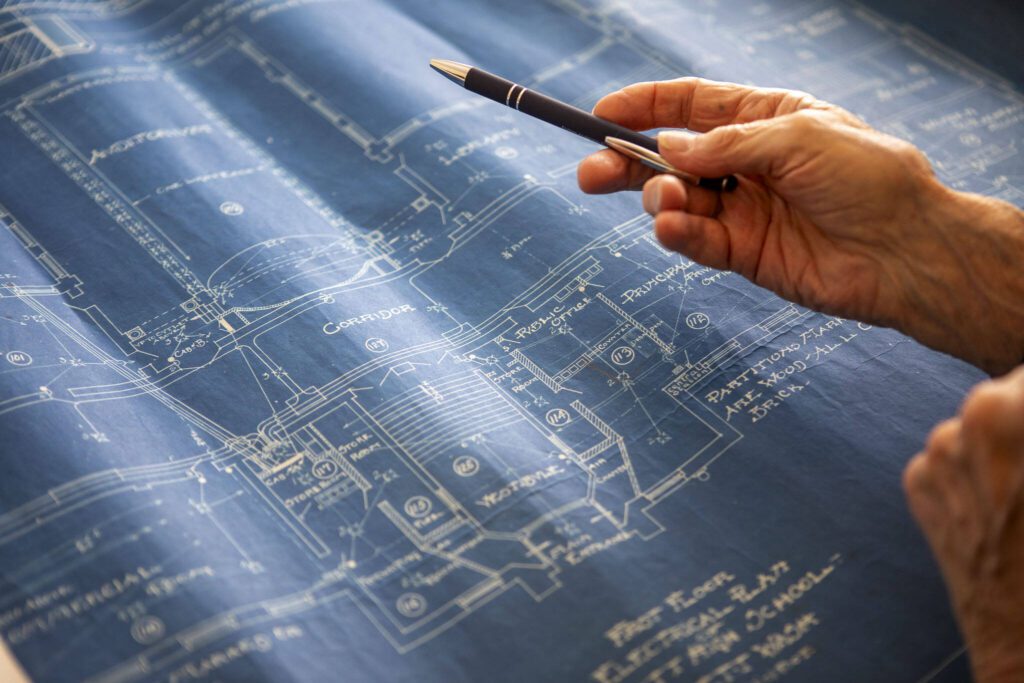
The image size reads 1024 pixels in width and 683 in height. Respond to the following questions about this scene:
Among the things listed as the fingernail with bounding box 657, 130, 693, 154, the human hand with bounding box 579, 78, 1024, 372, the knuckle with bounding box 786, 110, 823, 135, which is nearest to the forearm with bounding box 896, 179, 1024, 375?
the human hand with bounding box 579, 78, 1024, 372

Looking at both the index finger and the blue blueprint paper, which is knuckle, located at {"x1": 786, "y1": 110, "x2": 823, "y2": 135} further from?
the blue blueprint paper

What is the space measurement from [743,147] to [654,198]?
0.12m

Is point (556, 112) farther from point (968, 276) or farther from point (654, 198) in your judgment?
point (968, 276)

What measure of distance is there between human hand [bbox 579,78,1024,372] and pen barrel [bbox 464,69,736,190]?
0.16 ft

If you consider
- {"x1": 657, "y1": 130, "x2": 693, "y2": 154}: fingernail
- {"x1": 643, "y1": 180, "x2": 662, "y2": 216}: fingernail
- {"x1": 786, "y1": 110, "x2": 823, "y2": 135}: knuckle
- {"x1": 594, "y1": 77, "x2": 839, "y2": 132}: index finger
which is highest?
{"x1": 786, "y1": 110, "x2": 823, "y2": 135}: knuckle

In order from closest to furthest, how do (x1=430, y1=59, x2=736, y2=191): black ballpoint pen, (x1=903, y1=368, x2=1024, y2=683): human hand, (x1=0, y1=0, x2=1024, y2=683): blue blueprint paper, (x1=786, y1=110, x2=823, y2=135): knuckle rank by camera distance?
(x1=903, y1=368, x2=1024, y2=683): human hand
(x1=0, y1=0, x2=1024, y2=683): blue blueprint paper
(x1=786, y1=110, x2=823, y2=135): knuckle
(x1=430, y1=59, x2=736, y2=191): black ballpoint pen

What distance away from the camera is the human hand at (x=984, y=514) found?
0.74 meters

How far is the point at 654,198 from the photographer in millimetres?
1102

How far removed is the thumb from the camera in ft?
3.44

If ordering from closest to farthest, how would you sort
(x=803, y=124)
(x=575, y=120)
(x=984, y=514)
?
(x=984, y=514) < (x=803, y=124) < (x=575, y=120)

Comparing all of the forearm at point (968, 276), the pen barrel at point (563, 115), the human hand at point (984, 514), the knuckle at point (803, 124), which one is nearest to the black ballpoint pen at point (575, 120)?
the pen barrel at point (563, 115)

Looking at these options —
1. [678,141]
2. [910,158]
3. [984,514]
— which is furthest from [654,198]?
[984,514]

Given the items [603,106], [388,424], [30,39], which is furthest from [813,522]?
[30,39]

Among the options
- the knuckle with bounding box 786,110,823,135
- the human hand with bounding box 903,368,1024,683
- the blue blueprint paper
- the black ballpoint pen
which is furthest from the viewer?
the black ballpoint pen
